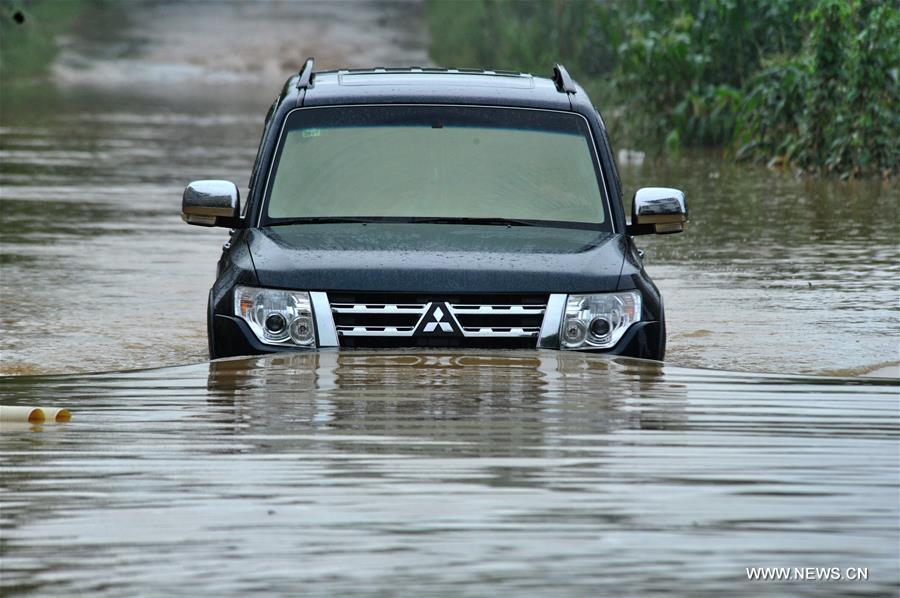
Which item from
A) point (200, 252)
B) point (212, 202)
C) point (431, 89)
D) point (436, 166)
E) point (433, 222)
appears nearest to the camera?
point (433, 222)

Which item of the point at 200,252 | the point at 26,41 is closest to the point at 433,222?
the point at 200,252

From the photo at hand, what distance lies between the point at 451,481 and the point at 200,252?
34.6 ft

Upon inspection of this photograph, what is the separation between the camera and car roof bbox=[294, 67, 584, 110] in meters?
7.86

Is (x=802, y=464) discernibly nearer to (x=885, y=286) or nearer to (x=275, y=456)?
(x=275, y=456)

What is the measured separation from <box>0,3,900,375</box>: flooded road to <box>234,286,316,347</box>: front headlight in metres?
2.90

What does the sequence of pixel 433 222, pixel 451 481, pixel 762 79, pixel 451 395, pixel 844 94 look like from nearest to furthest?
1. pixel 451 481
2. pixel 451 395
3. pixel 433 222
4. pixel 844 94
5. pixel 762 79

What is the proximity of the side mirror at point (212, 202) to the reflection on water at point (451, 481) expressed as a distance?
1789 millimetres

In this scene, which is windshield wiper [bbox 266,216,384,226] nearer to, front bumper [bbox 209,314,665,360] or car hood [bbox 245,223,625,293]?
car hood [bbox 245,223,625,293]

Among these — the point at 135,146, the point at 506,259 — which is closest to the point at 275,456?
the point at 506,259

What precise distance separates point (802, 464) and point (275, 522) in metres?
1.30

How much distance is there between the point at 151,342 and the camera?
34.2ft

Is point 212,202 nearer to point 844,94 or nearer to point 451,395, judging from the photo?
point 451,395

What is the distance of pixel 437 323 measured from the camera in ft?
21.4

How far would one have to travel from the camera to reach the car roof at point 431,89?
786cm
